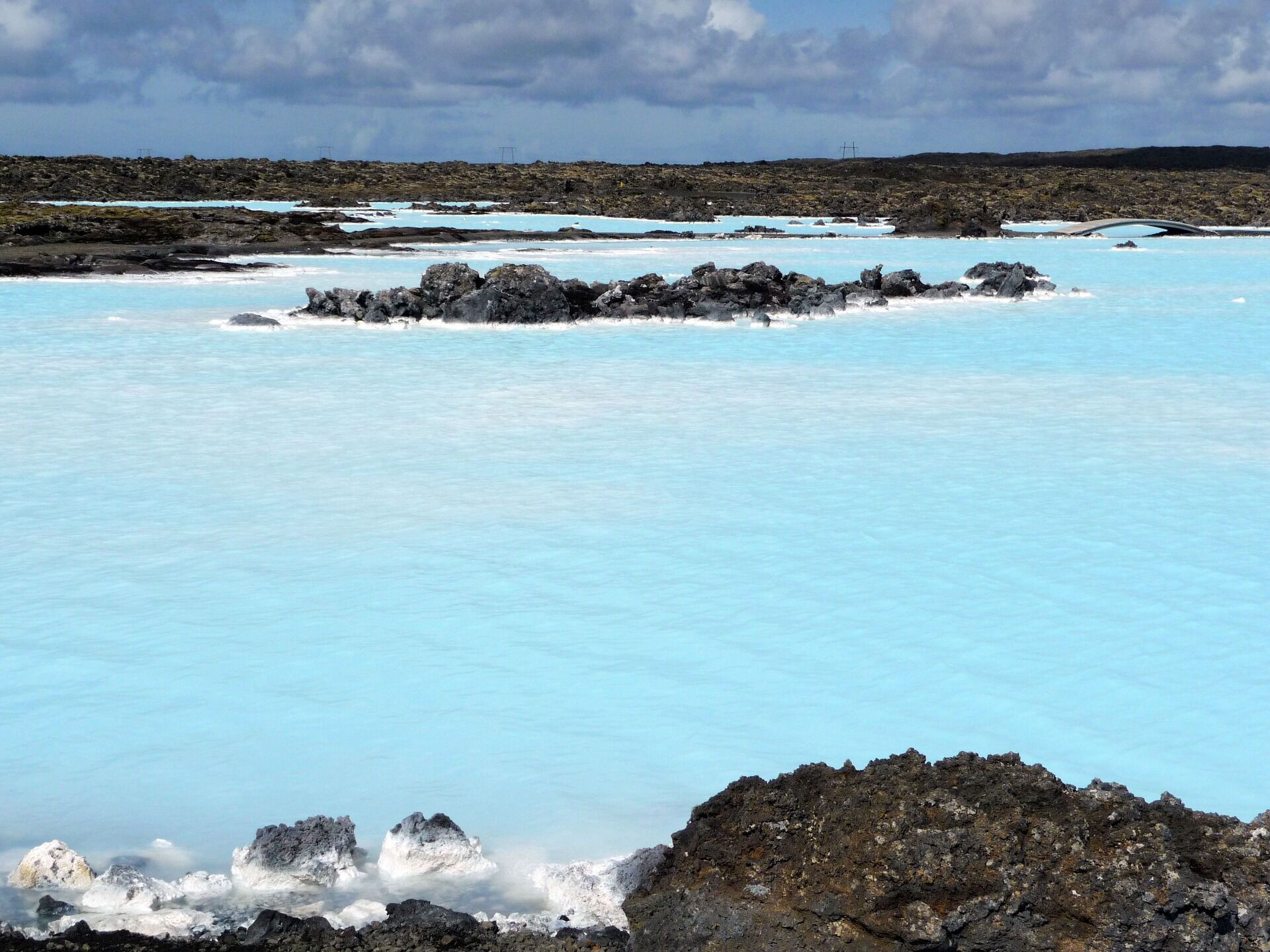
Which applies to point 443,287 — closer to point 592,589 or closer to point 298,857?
point 592,589

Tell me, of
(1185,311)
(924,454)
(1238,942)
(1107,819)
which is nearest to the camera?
(1238,942)

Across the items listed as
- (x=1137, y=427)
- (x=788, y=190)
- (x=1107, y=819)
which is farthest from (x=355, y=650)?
(x=788, y=190)

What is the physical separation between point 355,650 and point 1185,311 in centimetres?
1749

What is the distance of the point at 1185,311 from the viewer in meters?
19.9

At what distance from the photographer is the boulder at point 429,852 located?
3.66 meters

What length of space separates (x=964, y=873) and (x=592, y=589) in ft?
12.8

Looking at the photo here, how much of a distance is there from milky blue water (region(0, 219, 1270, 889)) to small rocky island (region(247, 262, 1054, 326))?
13.6 feet

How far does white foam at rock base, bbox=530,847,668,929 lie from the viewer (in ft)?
10.9

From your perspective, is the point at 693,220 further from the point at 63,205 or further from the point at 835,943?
the point at 835,943

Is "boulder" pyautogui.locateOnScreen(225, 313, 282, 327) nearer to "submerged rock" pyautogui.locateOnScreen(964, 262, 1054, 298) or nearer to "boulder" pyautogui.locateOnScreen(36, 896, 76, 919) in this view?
"submerged rock" pyautogui.locateOnScreen(964, 262, 1054, 298)

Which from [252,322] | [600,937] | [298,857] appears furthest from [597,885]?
[252,322]

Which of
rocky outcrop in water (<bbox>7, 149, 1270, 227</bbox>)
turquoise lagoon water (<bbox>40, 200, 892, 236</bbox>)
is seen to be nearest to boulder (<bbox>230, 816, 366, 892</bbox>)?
turquoise lagoon water (<bbox>40, 200, 892, 236</bbox>)

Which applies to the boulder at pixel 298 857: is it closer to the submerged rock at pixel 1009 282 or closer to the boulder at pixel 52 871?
the boulder at pixel 52 871

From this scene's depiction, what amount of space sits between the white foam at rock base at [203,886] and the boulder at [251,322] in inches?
551
